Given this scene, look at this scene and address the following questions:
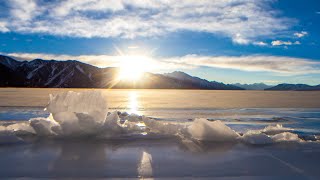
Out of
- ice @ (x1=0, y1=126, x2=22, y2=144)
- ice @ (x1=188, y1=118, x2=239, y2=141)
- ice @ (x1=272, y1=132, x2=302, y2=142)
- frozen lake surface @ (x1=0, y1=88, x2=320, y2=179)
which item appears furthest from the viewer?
ice @ (x1=188, y1=118, x2=239, y2=141)

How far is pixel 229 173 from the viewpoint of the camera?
601 centimetres

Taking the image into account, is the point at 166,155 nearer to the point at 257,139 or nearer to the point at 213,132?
the point at 213,132

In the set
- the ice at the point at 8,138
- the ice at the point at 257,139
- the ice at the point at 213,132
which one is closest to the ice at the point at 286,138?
the ice at the point at 257,139

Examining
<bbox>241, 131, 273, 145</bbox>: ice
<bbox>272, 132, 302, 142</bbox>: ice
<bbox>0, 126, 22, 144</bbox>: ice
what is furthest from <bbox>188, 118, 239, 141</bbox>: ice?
<bbox>0, 126, 22, 144</bbox>: ice

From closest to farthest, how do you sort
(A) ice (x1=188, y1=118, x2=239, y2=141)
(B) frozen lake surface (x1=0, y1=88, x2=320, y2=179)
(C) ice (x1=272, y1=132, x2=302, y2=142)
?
(B) frozen lake surface (x1=0, y1=88, x2=320, y2=179) < (C) ice (x1=272, y1=132, x2=302, y2=142) < (A) ice (x1=188, y1=118, x2=239, y2=141)

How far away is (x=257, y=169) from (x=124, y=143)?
409cm

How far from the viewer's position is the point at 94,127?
9.65 metres

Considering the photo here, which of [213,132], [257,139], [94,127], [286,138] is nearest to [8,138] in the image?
[94,127]

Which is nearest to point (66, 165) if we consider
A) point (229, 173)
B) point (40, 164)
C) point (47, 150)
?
point (40, 164)

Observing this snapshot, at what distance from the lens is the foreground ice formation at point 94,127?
30.9 feet

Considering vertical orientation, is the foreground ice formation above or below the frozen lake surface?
above

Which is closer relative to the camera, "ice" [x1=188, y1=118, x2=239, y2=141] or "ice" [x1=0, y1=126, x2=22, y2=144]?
"ice" [x1=0, y1=126, x2=22, y2=144]

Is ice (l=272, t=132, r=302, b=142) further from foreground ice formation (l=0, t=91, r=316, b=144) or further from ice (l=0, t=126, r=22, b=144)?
ice (l=0, t=126, r=22, b=144)

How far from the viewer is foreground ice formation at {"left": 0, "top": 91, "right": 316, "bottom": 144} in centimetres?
943
